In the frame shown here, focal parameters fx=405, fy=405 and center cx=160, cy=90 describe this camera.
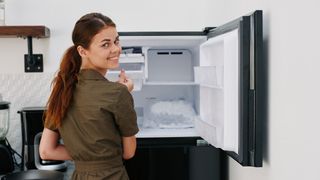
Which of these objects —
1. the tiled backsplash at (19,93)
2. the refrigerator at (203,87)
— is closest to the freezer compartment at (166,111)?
the refrigerator at (203,87)

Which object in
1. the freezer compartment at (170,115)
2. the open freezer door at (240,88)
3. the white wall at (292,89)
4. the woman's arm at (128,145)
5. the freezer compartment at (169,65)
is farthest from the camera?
the freezer compartment at (169,65)

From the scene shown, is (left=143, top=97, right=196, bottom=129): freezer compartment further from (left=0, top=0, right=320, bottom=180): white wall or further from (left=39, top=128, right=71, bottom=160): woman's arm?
(left=39, top=128, right=71, bottom=160): woman's arm

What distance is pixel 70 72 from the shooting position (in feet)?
4.64

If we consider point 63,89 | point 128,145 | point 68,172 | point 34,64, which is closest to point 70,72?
point 63,89

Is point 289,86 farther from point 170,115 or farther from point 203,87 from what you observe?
point 170,115

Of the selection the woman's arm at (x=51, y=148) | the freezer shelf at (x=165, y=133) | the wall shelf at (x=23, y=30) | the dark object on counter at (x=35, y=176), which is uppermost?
the wall shelf at (x=23, y=30)

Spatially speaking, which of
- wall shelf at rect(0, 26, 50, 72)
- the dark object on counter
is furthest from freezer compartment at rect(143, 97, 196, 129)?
wall shelf at rect(0, 26, 50, 72)

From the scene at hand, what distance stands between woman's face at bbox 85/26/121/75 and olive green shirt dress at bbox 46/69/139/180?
0.12 ft

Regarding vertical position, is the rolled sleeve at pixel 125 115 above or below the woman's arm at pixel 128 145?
above

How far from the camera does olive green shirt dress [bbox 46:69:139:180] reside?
1.31 meters

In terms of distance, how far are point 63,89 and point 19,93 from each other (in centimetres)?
119

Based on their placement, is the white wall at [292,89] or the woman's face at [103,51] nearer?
the white wall at [292,89]

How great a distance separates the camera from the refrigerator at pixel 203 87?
52.0 inches

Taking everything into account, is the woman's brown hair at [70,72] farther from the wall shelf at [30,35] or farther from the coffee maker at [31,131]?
the wall shelf at [30,35]
